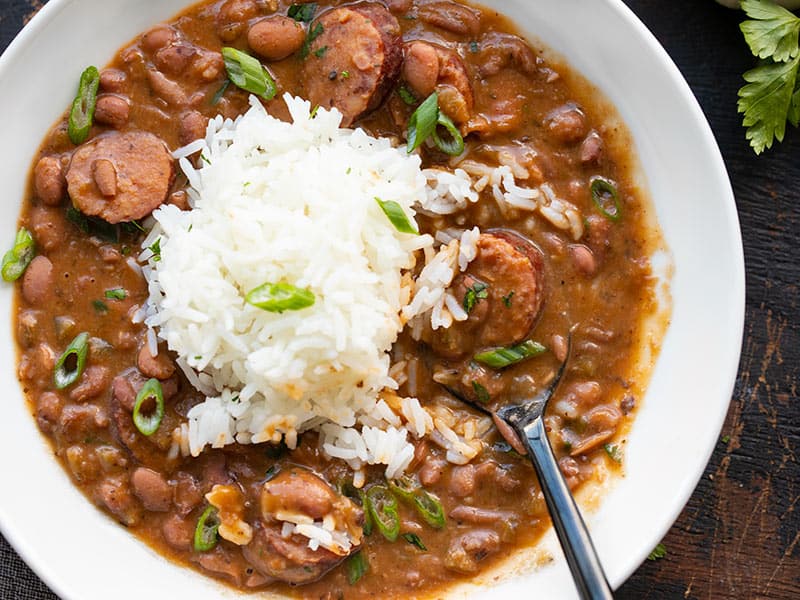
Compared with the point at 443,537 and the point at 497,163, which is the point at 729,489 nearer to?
the point at 443,537

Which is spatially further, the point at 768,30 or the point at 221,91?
the point at 768,30

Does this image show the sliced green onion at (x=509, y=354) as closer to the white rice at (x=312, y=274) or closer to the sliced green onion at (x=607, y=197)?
the white rice at (x=312, y=274)

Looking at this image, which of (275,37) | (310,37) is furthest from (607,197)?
(275,37)

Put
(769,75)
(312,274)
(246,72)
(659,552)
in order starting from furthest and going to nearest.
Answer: (659,552) < (769,75) < (246,72) < (312,274)

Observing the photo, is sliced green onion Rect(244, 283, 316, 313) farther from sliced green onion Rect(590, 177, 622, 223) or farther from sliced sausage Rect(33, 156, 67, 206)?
sliced green onion Rect(590, 177, 622, 223)

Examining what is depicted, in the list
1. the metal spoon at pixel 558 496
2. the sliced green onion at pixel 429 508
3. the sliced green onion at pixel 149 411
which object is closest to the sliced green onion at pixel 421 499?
the sliced green onion at pixel 429 508

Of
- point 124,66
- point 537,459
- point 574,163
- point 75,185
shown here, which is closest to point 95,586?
point 75,185

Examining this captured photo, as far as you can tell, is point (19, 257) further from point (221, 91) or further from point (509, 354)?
point (509, 354)

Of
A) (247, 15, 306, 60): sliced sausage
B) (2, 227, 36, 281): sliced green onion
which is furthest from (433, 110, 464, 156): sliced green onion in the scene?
(2, 227, 36, 281): sliced green onion

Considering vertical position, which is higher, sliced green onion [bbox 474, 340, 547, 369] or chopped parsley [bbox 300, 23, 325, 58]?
chopped parsley [bbox 300, 23, 325, 58]
